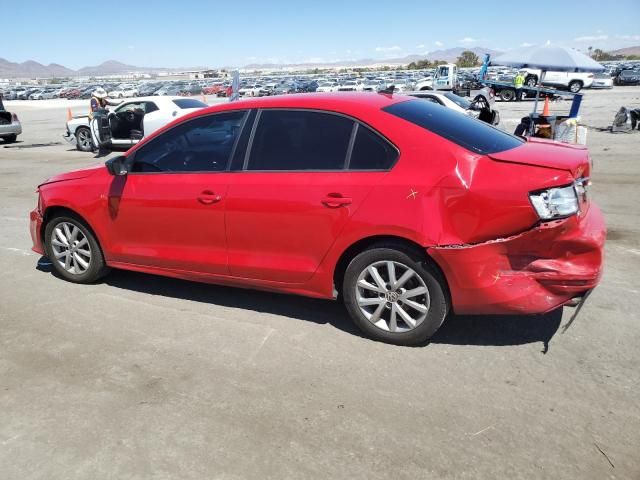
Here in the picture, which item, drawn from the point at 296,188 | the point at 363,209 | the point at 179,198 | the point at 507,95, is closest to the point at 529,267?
the point at 363,209

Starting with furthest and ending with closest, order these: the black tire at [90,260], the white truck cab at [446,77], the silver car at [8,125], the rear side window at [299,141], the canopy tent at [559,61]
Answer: the white truck cab at [446,77]
the silver car at [8,125]
the canopy tent at [559,61]
the black tire at [90,260]
the rear side window at [299,141]

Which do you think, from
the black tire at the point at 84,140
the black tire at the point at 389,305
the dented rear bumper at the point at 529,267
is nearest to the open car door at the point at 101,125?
the black tire at the point at 84,140

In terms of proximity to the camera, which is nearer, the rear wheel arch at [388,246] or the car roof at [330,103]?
the rear wheel arch at [388,246]

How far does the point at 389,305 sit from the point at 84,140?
15386mm

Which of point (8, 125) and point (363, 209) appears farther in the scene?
point (8, 125)

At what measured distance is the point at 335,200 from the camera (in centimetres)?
372

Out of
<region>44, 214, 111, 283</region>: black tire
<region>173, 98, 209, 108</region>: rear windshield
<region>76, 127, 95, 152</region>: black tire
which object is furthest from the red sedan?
<region>76, 127, 95, 152</region>: black tire

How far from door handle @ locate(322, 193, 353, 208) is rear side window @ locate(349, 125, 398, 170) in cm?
22

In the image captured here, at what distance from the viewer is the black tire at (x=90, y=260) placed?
16.1ft

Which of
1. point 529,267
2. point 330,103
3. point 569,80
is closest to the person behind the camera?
point 529,267

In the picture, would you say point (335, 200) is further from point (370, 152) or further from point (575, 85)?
point (575, 85)

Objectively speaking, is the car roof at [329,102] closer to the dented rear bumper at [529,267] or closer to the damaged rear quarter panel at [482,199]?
the damaged rear quarter panel at [482,199]

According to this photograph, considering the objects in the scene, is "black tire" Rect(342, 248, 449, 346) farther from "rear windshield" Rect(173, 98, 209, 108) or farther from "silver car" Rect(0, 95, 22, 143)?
"silver car" Rect(0, 95, 22, 143)

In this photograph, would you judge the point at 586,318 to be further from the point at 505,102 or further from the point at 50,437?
the point at 505,102
